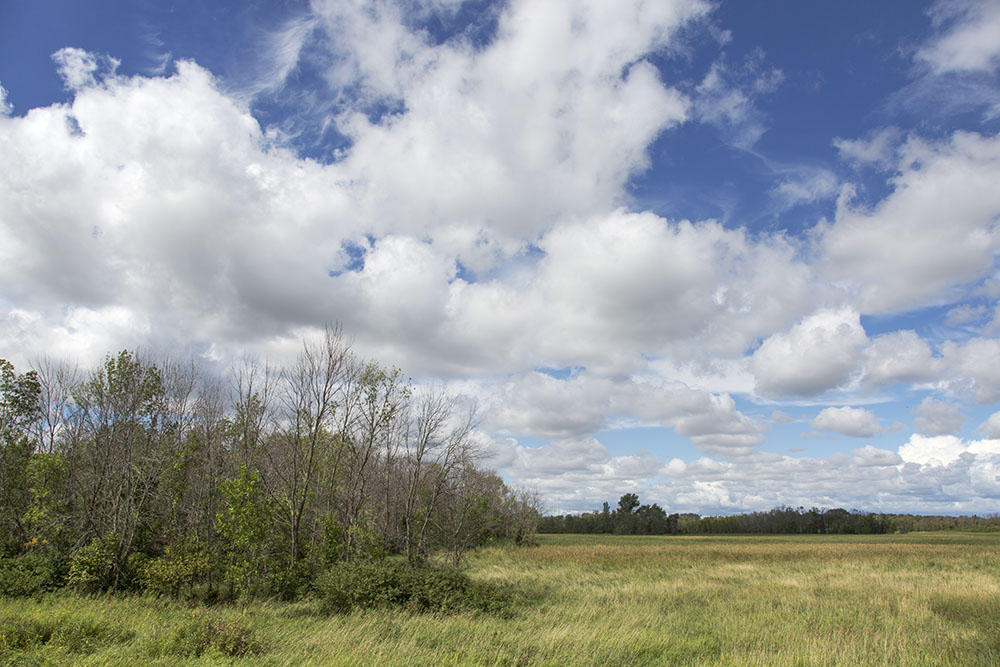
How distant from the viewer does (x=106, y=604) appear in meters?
17.9

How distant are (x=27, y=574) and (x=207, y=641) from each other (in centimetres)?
1492

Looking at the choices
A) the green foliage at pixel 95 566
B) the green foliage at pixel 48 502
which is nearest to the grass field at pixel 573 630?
the green foliage at pixel 95 566

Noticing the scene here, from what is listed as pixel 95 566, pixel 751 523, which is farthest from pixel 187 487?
pixel 751 523

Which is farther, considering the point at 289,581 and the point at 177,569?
the point at 289,581

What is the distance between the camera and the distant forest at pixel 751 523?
138 m

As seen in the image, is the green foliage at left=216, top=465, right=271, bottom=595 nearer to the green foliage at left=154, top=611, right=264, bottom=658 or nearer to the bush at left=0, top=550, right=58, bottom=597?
the bush at left=0, top=550, right=58, bottom=597

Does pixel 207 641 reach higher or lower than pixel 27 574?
higher

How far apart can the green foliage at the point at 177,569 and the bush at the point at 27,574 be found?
3271 millimetres

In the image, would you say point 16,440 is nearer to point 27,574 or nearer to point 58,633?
point 27,574

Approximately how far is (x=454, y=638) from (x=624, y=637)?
157 inches

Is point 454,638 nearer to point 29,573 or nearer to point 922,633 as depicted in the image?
point 922,633

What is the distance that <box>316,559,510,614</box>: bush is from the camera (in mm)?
18469

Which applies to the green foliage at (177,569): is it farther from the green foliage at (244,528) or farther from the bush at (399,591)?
the bush at (399,591)

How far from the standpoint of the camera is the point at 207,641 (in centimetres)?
1142
